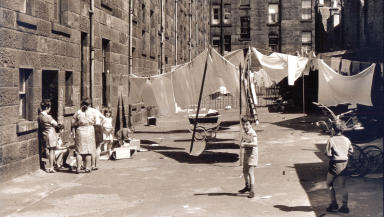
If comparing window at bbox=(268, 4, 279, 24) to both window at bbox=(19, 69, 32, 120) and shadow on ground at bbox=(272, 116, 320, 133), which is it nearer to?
shadow on ground at bbox=(272, 116, 320, 133)

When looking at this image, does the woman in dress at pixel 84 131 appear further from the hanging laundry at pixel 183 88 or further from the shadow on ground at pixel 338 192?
the shadow on ground at pixel 338 192

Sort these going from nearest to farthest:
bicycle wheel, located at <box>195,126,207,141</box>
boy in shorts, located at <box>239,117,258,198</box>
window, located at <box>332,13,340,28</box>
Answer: boy in shorts, located at <box>239,117,258,198</box> → bicycle wheel, located at <box>195,126,207,141</box> → window, located at <box>332,13,340,28</box>

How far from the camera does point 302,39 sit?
164 ft

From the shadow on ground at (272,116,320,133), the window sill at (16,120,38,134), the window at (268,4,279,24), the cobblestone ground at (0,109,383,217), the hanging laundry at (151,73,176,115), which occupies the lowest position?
the cobblestone ground at (0,109,383,217)

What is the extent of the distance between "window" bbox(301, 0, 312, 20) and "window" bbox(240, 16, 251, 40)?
21.2 feet

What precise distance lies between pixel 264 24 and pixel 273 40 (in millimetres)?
2179

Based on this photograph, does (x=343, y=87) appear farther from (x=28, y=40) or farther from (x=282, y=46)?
(x=282, y=46)

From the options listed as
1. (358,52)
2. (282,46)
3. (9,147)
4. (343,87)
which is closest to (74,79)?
(9,147)

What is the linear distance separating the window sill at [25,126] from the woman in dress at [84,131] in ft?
3.29

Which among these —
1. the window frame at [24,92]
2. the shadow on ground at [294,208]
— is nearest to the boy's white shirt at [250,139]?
the shadow on ground at [294,208]

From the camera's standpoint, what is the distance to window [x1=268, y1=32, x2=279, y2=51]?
50938 mm

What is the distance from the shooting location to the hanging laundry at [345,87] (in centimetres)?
1370

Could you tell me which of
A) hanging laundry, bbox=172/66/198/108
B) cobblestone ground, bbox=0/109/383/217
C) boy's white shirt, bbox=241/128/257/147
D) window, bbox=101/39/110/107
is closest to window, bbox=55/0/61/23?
hanging laundry, bbox=172/66/198/108

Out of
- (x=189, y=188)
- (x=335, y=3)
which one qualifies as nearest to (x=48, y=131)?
(x=189, y=188)
